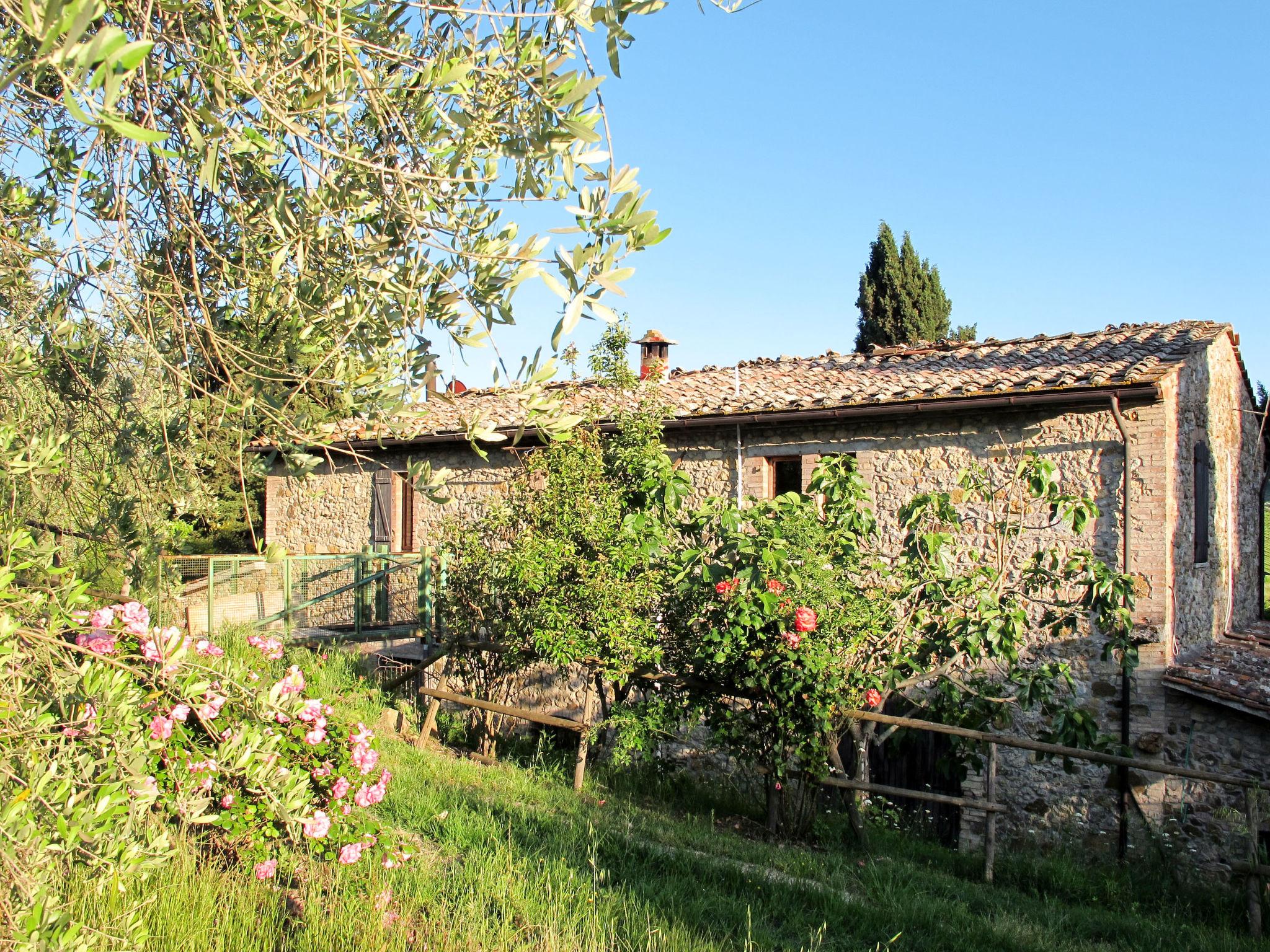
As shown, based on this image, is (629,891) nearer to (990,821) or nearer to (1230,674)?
(990,821)

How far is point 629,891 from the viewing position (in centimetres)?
445

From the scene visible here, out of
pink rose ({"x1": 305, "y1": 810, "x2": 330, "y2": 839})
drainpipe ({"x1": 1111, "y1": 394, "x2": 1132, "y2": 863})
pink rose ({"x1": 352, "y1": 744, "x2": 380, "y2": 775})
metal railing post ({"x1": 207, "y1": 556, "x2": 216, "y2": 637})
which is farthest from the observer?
metal railing post ({"x1": 207, "y1": 556, "x2": 216, "y2": 637})

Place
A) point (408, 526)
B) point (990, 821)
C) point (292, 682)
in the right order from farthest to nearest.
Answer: point (408, 526)
point (990, 821)
point (292, 682)

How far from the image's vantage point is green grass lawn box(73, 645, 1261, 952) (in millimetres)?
3574

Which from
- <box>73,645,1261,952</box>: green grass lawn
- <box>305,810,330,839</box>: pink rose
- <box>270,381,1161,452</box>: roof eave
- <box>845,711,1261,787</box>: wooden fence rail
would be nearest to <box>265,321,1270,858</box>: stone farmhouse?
<box>270,381,1161,452</box>: roof eave

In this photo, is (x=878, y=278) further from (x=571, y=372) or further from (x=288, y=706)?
(x=288, y=706)

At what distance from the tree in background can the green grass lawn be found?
16.5 metres

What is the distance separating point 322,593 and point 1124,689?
31.8ft

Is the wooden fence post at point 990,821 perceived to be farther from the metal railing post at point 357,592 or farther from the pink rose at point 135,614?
the metal railing post at point 357,592

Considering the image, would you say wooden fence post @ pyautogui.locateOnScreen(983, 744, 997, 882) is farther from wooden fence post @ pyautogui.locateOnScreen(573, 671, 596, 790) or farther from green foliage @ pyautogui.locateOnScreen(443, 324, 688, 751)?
wooden fence post @ pyautogui.locateOnScreen(573, 671, 596, 790)

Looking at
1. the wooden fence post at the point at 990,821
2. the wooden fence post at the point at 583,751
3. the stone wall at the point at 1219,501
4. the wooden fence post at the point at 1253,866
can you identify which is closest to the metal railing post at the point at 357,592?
the wooden fence post at the point at 583,751

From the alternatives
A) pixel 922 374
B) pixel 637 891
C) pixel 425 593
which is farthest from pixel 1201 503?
pixel 425 593

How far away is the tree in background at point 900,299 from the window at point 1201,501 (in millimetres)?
12600

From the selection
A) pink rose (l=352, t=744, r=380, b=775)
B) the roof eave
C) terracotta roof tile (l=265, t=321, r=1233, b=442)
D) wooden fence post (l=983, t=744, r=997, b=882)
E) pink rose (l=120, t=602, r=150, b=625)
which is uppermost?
terracotta roof tile (l=265, t=321, r=1233, b=442)
